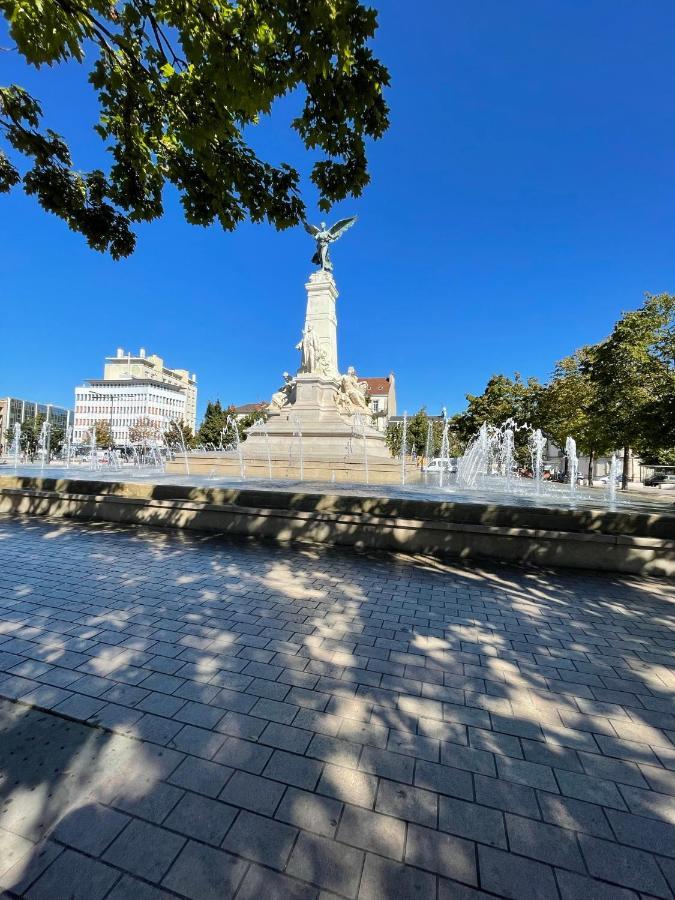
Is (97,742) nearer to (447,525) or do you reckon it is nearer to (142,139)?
(447,525)

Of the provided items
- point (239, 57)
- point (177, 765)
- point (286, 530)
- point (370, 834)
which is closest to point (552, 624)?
point (370, 834)

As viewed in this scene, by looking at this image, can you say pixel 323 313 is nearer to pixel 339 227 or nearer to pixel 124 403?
pixel 339 227

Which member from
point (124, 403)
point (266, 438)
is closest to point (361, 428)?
point (266, 438)

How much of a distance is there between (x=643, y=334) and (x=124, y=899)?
22.5 m

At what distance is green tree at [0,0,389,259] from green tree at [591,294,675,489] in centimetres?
1653

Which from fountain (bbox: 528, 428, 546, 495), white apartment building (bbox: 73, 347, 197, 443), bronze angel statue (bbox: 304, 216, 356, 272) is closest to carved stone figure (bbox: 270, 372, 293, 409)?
bronze angel statue (bbox: 304, 216, 356, 272)

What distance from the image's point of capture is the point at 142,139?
4.90m

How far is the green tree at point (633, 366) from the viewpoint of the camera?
55.3 ft

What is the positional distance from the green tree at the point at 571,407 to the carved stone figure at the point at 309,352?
15470 mm

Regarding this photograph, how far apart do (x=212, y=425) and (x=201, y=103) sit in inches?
2346

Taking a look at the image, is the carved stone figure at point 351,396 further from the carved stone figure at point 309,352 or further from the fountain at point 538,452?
the fountain at point 538,452

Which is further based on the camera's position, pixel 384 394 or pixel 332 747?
pixel 384 394

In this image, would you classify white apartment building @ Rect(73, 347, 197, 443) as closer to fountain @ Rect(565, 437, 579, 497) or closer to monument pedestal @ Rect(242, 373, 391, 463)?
monument pedestal @ Rect(242, 373, 391, 463)

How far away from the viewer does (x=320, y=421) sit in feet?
65.3
